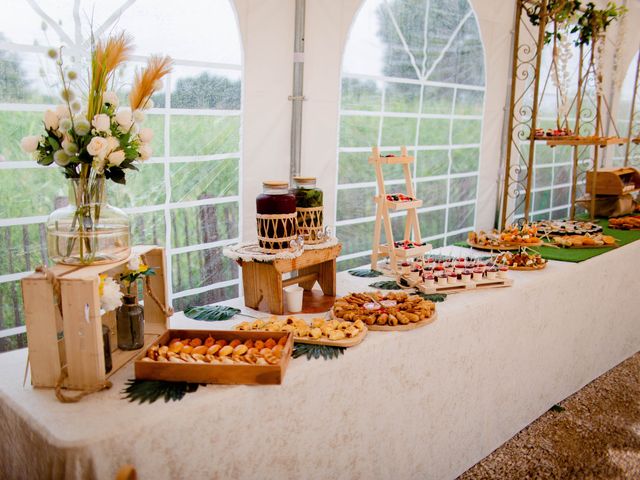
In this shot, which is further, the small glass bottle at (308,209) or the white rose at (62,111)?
the small glass bottle at (308,209)

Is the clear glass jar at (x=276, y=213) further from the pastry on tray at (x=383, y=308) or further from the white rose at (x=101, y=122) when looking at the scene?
the white rose at (x=101, y=122)

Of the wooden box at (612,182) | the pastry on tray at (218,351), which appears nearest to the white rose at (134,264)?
the pastry on tray at (218,351)

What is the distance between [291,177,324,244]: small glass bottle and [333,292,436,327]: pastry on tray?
26cm

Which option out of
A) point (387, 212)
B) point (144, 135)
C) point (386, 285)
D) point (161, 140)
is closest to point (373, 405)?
point (386, 285)

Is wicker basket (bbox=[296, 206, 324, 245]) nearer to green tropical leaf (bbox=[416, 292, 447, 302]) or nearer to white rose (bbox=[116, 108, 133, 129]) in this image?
green tropical leaf (bbox=[416, 292, 447, 302])

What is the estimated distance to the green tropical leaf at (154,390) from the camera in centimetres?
143

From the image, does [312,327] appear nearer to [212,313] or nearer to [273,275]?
[273,275]

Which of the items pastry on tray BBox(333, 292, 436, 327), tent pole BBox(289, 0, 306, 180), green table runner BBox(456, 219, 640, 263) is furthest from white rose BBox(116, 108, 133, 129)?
green table runner BBox(456, 219, 640, 263)

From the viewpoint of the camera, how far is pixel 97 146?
1423mm

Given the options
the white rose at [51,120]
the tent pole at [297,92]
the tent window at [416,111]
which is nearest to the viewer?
the white rose at [51,120]

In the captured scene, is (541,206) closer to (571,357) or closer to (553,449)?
(571,357)

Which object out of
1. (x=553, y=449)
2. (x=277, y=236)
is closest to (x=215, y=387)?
(x=277, y=236)

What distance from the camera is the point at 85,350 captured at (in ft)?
4.69

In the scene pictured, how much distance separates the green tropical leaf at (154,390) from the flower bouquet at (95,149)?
1.07 feet
